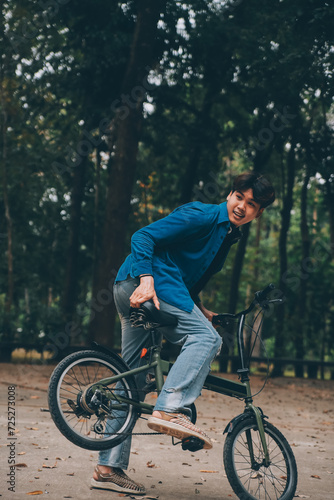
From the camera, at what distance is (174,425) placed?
3982 mm

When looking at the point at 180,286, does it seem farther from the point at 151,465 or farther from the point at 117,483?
the point at 151,465

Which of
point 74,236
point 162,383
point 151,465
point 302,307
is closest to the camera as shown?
point 162,383

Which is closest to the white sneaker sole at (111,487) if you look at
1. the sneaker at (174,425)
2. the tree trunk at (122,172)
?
the sneaker at (174,425)

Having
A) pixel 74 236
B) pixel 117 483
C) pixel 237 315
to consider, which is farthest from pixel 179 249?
pixel 74 236

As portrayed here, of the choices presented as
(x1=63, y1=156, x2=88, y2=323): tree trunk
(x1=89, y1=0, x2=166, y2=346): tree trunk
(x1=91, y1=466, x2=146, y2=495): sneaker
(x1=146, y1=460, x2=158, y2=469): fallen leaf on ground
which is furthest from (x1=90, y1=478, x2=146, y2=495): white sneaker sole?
(x1=63, y1=156, x2=88, y2=323): tree trunk

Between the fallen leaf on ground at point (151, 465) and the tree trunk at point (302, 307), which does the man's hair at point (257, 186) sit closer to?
the fallen leaf on ground at point (151, 465)

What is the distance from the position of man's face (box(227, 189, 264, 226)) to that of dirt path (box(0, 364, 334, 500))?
1.94 m

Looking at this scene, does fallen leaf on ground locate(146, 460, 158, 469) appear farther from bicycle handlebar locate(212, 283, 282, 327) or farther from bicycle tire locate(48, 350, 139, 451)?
bicycle handlebar locate(212, 283, 282, 327)

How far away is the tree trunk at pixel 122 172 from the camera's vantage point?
14680 mm

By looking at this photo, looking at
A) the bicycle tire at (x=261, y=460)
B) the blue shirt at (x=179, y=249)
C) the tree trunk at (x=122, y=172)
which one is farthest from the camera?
the tree trunk at (x=122, y=172)

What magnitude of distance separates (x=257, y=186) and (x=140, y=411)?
5.66 feet

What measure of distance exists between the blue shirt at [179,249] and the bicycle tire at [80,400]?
0.60m

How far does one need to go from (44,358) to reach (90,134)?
21.6ft

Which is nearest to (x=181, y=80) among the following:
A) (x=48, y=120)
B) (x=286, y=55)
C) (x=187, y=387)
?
(x=48, y=120)
